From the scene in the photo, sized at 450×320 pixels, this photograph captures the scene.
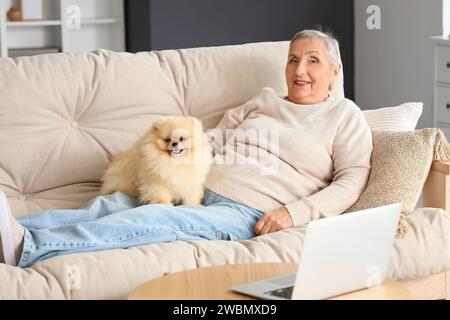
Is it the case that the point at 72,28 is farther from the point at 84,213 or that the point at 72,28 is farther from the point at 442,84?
the point at 84,213

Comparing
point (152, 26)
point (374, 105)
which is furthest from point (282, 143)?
point (374, 105)

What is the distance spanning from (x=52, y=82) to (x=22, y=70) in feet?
0.33

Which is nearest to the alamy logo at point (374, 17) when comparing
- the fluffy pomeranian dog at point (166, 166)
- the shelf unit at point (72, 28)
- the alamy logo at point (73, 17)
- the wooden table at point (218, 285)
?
the shelf unit at point (72, 28)

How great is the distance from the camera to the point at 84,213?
2570 millimetres

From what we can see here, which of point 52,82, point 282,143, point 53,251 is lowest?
point 53,251

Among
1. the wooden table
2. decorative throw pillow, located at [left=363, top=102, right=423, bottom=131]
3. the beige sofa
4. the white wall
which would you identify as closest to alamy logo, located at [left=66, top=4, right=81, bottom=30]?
the white wall

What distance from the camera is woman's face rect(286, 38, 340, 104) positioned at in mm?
2918

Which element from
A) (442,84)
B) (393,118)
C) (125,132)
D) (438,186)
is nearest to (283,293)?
(438,186)

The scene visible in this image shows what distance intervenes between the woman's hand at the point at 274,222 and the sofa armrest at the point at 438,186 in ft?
1.59

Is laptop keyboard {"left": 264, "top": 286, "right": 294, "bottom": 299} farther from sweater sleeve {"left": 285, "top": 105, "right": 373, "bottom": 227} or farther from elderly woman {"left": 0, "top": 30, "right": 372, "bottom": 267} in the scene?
sweater sleeve {"left": 285, "top": 105, "right": 373, "bottom": 227}

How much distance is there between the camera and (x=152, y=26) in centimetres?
510

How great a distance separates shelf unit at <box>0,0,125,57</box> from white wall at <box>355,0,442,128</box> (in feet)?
4.91
